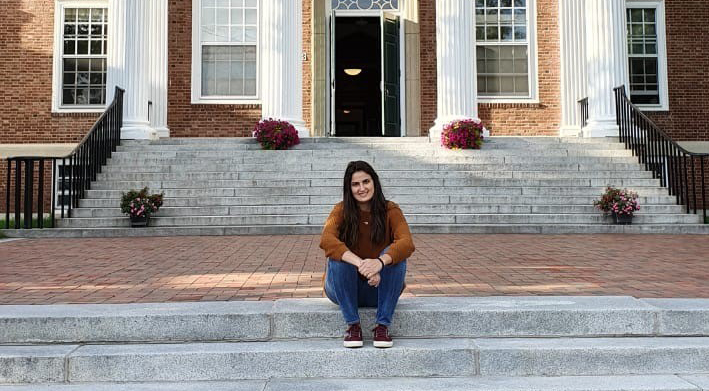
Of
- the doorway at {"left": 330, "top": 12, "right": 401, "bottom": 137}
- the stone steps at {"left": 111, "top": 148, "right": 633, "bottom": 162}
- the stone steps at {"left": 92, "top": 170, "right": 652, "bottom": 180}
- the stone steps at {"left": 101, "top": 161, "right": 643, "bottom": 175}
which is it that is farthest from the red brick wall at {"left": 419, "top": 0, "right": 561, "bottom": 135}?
the stone steps at {"left": 92, "top": 170, "right": 652, "bottom": 180}

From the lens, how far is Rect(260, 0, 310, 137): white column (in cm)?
1234

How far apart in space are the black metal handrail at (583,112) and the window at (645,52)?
1804 millimetres

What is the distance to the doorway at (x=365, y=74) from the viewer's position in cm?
1467

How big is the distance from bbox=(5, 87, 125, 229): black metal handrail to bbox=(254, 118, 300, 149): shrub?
2902 millimetres

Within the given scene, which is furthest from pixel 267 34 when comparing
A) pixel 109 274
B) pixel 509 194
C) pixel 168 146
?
pixel 109 274

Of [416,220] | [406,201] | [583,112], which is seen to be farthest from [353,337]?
[583,112]

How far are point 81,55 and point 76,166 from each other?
6478 mm

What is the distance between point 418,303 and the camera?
145 inches

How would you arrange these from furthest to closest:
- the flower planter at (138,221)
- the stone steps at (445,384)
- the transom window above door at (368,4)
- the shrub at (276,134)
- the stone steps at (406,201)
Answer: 1. the transom window above door at (368,4)
2. the shrub at (276,134)
3. the stone steps at (406,201)
4. the flower planter at (138,221)
5. the stone steps at (445,384)

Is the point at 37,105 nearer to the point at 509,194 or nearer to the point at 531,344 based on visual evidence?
the point at 509,194

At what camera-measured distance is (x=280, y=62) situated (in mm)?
12344

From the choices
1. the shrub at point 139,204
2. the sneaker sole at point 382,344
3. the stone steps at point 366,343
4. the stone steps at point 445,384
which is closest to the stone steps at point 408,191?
the shrub at point 139,204

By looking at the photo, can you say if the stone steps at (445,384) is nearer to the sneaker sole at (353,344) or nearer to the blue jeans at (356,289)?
the sneaker sole at (353,344)

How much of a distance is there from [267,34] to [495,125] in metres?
6.32
